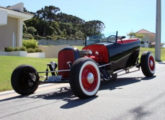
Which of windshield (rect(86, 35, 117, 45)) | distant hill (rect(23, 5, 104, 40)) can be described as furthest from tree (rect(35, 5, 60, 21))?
windshield (rect(86, 35, 117, 45))

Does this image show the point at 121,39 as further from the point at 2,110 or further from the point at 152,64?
the point at 2,110

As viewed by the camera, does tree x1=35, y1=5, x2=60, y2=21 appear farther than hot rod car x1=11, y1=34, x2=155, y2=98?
Yes

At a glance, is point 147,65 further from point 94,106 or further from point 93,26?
point 93,26

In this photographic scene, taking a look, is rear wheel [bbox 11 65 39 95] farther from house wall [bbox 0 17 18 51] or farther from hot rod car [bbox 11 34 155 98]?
house wall [bbox 0 17 18 51]

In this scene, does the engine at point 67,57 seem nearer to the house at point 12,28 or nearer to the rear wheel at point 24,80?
the rear wheel at point 24,80

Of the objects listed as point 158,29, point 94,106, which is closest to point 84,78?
point 94,106

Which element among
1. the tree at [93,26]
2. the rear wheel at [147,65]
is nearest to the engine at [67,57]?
the rear wheel at [147,65]

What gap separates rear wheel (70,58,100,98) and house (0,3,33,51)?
54.0ft

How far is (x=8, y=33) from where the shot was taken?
2302 cm

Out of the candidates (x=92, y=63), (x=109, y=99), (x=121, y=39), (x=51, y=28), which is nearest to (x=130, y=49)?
(x=121, y=39)

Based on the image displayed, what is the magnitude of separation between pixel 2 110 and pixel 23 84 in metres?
1.81

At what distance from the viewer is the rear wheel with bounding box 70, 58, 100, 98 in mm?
6242

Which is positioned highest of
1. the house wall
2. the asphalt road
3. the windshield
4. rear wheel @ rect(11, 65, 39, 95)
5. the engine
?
the house wall

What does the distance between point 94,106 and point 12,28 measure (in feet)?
62.8
